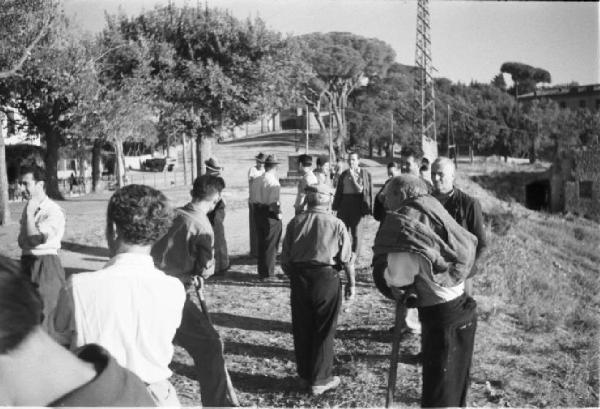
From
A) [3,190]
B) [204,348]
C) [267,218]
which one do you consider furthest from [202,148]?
[204,348]

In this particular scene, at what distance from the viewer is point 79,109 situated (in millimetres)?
8500

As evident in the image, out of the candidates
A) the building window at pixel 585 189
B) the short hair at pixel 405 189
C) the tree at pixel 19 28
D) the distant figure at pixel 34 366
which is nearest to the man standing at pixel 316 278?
the short hair at pixel 405 189

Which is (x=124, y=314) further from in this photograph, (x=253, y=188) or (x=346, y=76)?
(x=346, y=76)

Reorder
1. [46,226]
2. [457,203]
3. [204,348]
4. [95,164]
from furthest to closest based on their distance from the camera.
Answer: [95,164] → [46,226] → [457,203] → [204,348]

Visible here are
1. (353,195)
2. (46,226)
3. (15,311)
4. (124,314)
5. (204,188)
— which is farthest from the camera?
(353,195)

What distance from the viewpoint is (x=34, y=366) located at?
4.33ft

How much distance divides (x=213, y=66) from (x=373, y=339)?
32.8ft

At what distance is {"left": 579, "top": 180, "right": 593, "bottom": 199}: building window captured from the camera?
29298 mm

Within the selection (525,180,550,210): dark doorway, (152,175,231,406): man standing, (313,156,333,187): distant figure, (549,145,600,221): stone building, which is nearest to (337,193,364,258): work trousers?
(313,156,333,187): distant figure

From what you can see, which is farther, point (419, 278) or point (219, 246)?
point (219, 246)

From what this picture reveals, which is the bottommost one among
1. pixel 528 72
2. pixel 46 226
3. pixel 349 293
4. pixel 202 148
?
pixel 349 293

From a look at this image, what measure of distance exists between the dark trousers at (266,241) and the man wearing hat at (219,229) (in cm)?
83

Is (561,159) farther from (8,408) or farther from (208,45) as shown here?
(8,408)

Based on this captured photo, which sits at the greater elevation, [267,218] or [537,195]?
[267,218]
